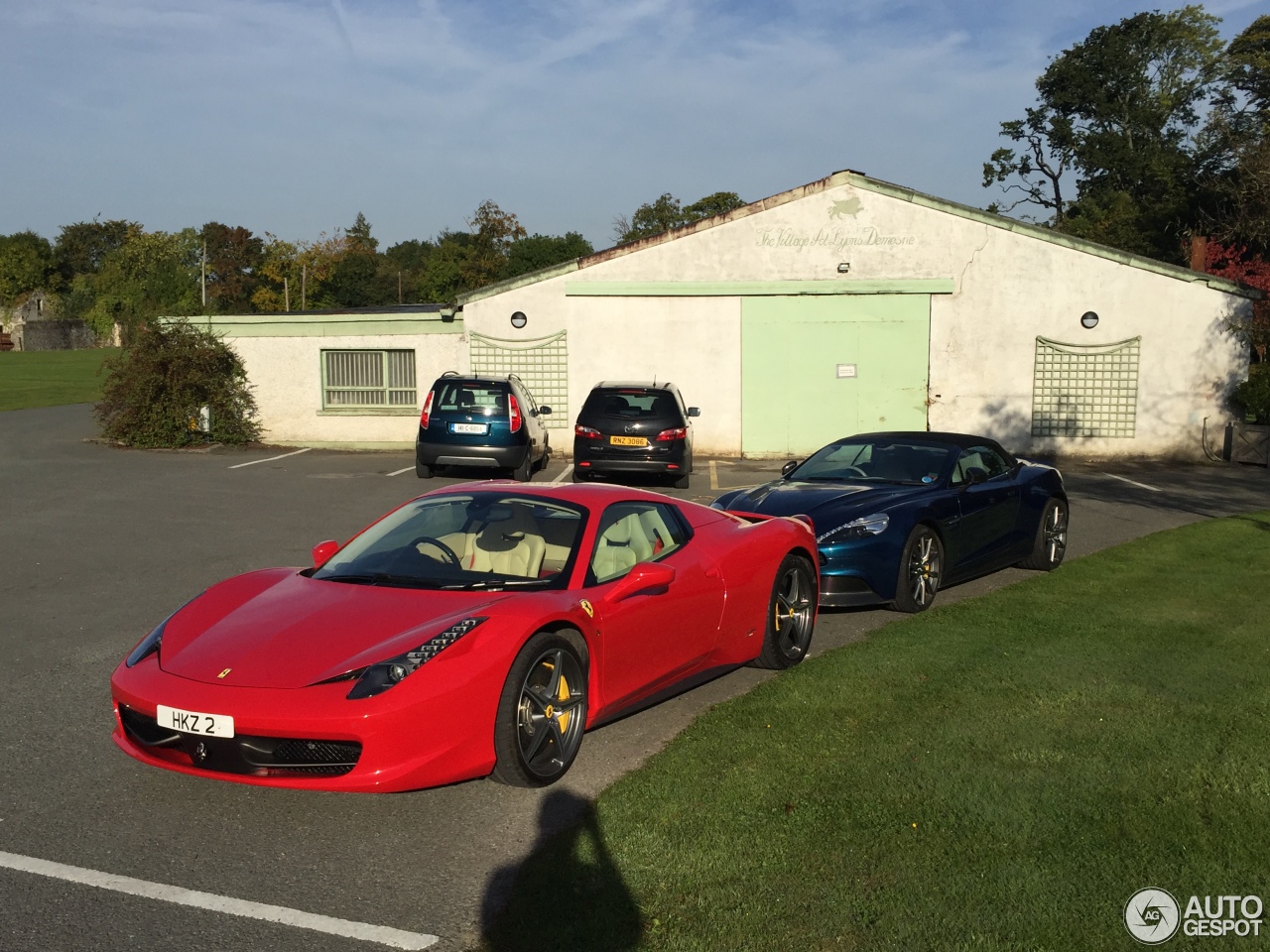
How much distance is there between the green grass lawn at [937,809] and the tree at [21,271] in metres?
111

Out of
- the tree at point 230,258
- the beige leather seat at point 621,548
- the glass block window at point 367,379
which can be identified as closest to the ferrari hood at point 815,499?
the beige leather seat at point 621,548

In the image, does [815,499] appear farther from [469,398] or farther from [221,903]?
[469,398]

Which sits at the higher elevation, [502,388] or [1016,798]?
[502,388]

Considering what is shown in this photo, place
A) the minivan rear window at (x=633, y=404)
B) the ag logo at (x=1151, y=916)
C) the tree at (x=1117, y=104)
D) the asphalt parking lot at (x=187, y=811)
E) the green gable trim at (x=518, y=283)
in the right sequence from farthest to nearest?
the tree at (x=1117, y=104) → the green gable trim at (x=518, y=283) → the minivan rear window at (x=633, y=404) → the asphalt parking lot at (x=187, y=811) → the ag logo at (x=1151, y=916)

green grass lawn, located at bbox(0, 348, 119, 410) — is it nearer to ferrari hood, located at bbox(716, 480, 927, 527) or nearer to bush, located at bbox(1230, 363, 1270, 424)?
ferrari hood, located at bbox(716, 480, 927, 527)

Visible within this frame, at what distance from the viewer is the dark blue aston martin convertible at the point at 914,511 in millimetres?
8742

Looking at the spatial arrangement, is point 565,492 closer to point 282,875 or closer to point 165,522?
point 282,875

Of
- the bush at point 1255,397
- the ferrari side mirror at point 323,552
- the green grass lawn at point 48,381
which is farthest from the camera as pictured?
the green grass lawn at point 48,381

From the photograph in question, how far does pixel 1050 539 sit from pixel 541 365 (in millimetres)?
13687

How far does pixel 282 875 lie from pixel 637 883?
1.30 metres

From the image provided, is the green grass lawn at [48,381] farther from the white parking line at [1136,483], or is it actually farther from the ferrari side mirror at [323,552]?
the ferrari side mirror at [323,552]

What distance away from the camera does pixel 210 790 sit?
5250 mm

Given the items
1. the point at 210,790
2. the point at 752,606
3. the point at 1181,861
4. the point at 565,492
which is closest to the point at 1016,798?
the point at 1181,861

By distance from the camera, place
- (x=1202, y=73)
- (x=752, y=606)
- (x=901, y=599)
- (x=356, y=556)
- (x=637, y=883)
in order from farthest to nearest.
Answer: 1. (x=1202, y=73)
2. (x=901, y=599)
3. (x=752, y=606)
4. (x=356, y=556)
5. (x=637, y=883)
